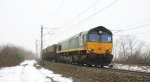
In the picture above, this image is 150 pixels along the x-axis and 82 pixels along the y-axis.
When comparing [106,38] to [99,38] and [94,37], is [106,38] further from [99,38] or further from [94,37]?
[94,37]

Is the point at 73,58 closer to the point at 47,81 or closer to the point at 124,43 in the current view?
the point at 47,81

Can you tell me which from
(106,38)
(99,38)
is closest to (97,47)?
(99,38)

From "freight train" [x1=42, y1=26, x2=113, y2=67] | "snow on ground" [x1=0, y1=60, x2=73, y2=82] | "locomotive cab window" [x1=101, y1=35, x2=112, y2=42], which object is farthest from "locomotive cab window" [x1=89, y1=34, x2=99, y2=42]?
"snow on ground" [x1=0, y1=60, x2=73, y2=82]

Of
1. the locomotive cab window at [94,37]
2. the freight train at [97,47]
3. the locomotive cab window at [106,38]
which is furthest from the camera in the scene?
the locomotive cab window at [106,38]

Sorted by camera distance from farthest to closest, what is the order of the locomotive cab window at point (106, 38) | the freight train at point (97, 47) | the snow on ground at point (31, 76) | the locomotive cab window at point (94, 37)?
1. the locomotive cab window at point (106, 38)
2. the locomotive cab window at point (94, 37)
3. the freight train at point (97, 47)
4. the snow on ground at point (31, 76)

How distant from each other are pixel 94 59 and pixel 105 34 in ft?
8.55

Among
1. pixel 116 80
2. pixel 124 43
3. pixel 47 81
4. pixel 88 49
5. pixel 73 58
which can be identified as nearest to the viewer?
pixel 116 80

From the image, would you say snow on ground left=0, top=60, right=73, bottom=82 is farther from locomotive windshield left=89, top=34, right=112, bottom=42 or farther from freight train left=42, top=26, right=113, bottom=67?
locomotive windshield left=89, top=34, right=112, bottom=42

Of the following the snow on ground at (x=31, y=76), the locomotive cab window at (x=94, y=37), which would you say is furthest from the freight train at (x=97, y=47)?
the snow on ground at (x=31, y=76)

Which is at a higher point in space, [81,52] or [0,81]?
[81,52]

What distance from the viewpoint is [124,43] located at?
93750 mm

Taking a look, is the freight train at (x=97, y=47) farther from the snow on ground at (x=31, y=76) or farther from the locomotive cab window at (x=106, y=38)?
the snow on ground at (x=31, y=76)

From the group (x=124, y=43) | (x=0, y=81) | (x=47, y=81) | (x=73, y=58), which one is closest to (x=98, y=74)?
(x=47, y=81)

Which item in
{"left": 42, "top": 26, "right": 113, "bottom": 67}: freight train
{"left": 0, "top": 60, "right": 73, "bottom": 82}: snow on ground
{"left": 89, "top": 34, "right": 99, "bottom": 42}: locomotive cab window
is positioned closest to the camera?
{"left": 0, "top": 60, "right": 73, "bottom": 82}: snow on ground
